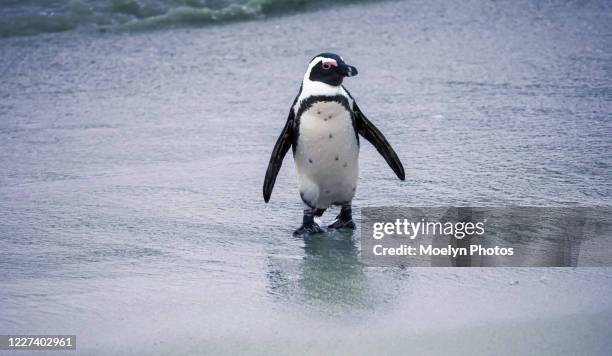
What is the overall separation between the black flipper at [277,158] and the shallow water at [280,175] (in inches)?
8.0

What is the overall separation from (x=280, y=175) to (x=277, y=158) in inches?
34.9

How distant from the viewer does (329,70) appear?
4.30m

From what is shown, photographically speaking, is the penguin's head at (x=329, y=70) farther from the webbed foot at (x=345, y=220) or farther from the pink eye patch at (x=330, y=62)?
the webbed foot at (x=345, y=220)

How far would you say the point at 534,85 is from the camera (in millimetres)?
6469

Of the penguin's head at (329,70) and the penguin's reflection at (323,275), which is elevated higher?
the penguin's head at (329,70)

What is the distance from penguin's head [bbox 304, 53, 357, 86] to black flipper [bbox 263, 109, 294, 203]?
0.20m

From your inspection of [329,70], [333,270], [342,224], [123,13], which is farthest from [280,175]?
[123,13]

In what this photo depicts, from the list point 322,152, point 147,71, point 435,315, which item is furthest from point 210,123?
point 435,315

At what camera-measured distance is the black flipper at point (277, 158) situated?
172 inches

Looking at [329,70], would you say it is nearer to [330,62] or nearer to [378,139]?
[330,62]

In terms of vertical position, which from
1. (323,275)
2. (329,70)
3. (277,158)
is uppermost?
(329,70)

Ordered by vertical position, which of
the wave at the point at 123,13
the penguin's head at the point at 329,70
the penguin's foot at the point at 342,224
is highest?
the penguin's head at the point at 329,70

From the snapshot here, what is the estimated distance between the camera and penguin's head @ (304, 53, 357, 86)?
427 centimetres

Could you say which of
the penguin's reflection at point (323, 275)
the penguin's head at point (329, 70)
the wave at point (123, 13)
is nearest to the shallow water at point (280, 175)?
the penguin's reflection at point (323, 275)
